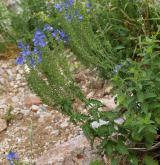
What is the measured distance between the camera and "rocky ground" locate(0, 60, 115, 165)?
3.92 meters

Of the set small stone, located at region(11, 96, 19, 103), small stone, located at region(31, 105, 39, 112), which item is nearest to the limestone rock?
small stone, located at region(31, 105, 39, 112)

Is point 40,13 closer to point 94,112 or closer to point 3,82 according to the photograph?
point 3,82

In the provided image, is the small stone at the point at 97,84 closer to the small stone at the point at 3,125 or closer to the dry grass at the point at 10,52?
the small stone at the point at 3,125

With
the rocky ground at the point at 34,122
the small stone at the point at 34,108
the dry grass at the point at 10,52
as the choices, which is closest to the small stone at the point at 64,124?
the rocky ground at the point at 34,122

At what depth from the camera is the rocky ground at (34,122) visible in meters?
3.92

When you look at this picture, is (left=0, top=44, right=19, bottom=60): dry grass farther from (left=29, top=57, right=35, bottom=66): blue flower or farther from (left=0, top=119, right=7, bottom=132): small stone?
(left=29, top=57, right=35, bottom=66): blue flower

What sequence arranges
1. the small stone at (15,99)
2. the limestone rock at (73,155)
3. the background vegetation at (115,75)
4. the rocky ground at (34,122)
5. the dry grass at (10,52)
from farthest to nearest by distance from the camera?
the dry grass at (10,52)
the small stone at (15,99)
the rocky ground at (34,122)
the limestone rock at (73,155)
the background vegetation at (115,75)

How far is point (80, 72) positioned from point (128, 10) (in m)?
0.74

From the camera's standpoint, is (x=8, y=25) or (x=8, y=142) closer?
(x=8, y=142)

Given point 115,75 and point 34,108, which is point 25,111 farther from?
point 115,75

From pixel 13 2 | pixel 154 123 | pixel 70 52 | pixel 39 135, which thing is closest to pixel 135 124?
pixel 154 123

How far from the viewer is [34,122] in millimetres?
4297

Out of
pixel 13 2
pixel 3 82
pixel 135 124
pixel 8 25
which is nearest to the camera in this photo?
pixel 135 124

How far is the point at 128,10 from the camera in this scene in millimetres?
4504
